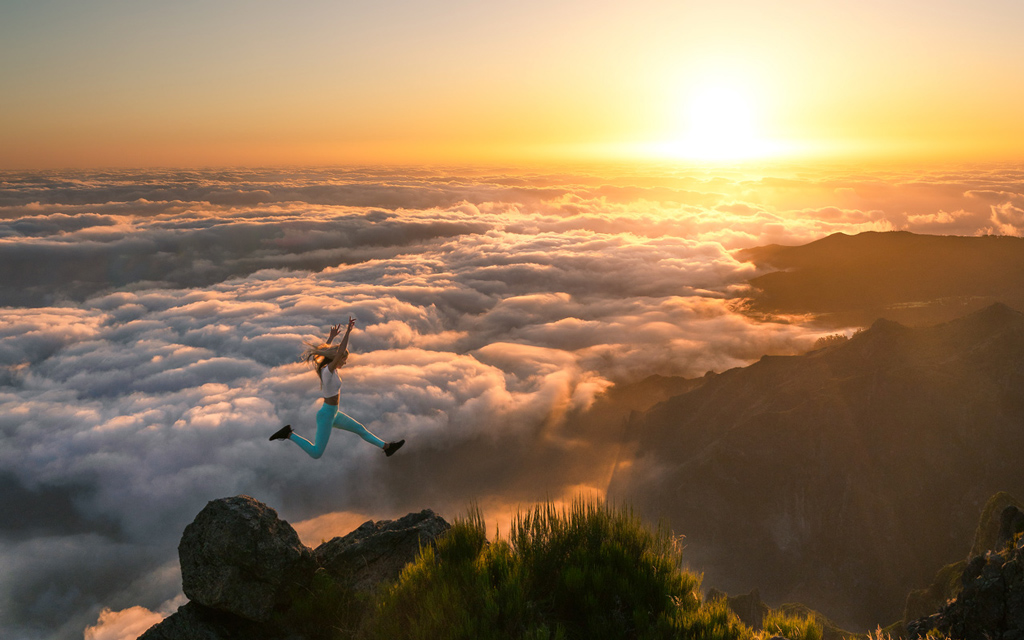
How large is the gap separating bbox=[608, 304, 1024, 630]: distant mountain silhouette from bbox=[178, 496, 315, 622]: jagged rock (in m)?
51.1

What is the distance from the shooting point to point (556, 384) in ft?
593

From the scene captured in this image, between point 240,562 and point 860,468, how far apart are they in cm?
7721

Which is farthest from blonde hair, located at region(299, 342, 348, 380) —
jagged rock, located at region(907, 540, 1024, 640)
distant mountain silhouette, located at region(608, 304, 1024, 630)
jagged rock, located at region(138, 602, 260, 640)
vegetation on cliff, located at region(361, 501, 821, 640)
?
distant mountain silhouette, located at region(608, 304, 1024, 630)

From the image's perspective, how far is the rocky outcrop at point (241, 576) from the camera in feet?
31.0

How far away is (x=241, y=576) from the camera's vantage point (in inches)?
376

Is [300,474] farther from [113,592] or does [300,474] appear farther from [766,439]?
[766,439]

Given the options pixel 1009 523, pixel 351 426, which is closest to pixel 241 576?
pixel 351 426

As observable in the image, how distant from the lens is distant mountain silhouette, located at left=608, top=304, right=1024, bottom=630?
5953cm

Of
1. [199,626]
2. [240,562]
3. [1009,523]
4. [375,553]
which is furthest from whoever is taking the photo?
[1009,523]

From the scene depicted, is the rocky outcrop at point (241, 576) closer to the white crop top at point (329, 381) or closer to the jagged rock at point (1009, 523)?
the white crop top at point (329, 381)

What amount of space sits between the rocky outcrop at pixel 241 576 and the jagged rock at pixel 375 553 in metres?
0.06

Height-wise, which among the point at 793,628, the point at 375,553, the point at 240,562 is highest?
the point at 793,628

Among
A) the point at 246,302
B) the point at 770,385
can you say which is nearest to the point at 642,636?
the point at 770,385

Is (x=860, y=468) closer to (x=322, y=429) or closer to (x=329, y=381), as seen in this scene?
(x=322, y=429)
